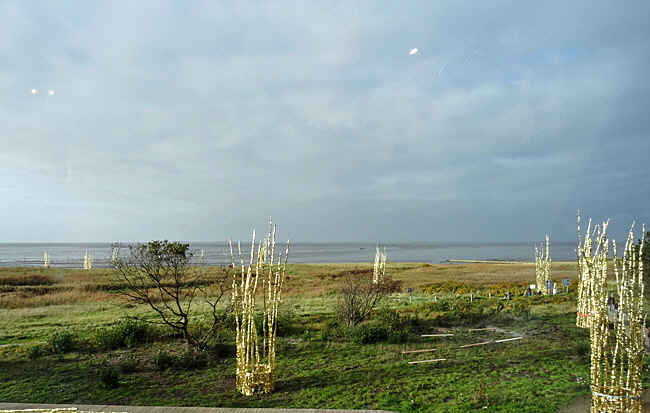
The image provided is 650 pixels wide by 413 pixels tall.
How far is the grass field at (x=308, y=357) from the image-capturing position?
131 inches

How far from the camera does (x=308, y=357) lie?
453 centimetres

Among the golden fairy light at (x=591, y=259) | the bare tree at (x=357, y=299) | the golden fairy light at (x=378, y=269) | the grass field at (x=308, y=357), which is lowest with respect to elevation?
the grass field at (x=308, y=357)

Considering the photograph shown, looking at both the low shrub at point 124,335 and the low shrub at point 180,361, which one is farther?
the low shrub at point 124,335

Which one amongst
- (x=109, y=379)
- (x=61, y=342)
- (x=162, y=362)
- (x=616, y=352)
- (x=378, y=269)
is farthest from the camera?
(x=378, y=269)

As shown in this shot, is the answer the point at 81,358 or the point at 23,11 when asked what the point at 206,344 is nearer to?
the point at 81,358

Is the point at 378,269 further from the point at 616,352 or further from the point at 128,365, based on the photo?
the point at 616,352

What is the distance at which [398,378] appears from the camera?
3727 mm

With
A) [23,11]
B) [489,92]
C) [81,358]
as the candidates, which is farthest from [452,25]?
[81,358]

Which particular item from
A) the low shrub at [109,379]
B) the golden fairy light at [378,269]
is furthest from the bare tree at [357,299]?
the low shrub at [109,379]

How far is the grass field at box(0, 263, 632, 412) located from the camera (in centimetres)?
333

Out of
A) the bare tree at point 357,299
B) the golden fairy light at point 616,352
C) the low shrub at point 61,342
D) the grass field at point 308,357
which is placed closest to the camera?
the golden fairy light at point 616,352

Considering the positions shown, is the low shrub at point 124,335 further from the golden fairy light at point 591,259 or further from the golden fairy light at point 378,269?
the golden fairy light at point 591,259

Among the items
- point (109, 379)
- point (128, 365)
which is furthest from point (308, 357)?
point (109, 379)

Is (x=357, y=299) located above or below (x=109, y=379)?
above
